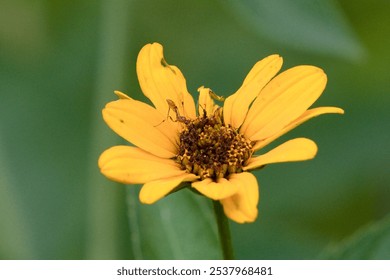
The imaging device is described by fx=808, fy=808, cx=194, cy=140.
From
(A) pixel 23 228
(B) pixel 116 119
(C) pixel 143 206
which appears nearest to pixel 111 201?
(A) pixel 23 228

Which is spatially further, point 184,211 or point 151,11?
point 151,11

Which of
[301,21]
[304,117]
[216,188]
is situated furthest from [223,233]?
[301,21]

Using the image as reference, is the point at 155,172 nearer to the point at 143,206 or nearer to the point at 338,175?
the point at 143,206

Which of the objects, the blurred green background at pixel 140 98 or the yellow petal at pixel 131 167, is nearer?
the yellow petal at pixel 131 167

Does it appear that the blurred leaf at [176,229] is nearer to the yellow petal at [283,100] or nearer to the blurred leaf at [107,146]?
the yellow petal at [283,100]

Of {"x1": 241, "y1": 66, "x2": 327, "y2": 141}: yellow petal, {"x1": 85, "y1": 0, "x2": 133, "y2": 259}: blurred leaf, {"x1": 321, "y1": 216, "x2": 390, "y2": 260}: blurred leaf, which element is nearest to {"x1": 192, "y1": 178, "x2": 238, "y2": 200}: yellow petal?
{"x1": 241, "y1": 66, "x2": 327, "y2": 141}: yellow petal

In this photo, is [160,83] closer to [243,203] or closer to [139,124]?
[139,124]

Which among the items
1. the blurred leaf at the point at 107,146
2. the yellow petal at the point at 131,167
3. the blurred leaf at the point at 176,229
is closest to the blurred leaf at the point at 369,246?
the blurred leaf at the point at 176,229
